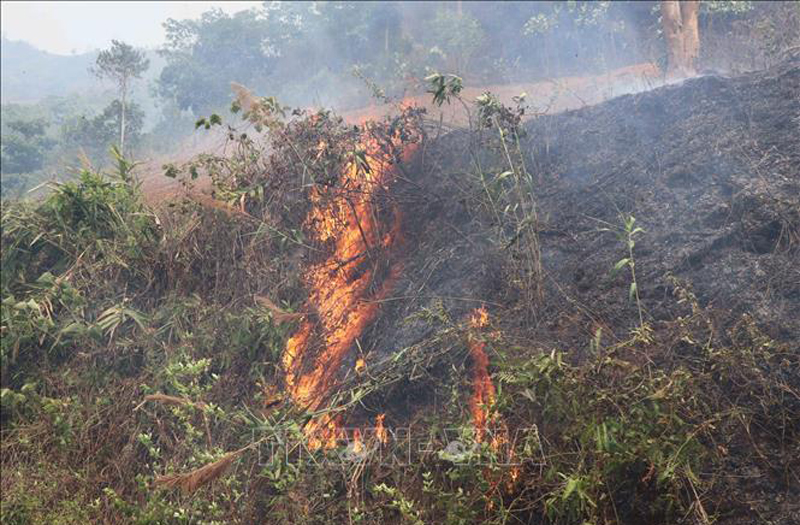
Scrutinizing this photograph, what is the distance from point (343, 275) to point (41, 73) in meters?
57.0

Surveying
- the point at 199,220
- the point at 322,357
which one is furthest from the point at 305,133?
the point at 322,357

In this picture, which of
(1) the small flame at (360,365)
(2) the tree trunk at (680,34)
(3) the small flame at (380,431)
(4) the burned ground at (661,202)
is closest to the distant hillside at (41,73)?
(2) the tree trunk at (680,34)

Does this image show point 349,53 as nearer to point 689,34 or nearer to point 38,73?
point 689,34

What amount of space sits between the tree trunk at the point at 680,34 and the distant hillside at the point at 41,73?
3457 centimetres

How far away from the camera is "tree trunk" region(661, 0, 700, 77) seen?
866cm

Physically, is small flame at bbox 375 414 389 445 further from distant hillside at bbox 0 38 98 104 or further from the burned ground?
distant hillside at bbox 0 38 98 104

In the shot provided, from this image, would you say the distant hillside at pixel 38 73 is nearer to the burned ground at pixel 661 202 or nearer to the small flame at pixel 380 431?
the burned ground at pixel 661 202

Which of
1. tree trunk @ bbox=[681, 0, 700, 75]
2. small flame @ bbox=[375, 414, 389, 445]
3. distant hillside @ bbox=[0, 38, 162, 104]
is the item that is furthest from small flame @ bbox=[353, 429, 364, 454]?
distant hillside @ bbox=[0, 38, 162, 104]

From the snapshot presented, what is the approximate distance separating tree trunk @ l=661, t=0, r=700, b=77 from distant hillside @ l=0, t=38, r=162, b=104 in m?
34.6

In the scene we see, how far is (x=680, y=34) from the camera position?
872cm

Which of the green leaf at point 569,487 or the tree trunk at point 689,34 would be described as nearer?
the green leaf at point 569,487

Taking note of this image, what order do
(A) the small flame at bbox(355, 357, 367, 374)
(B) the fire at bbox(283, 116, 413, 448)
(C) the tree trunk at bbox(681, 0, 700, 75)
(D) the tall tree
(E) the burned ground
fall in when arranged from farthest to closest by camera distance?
(D) the tall tree < (C) the tree trunk at bbox(681, 0, 700, 75) < (B) the fire at bbox(283, 116, 413, 448) < (A) the small flame at bbox(355, 357, 367, 374) < (E) the burned ground

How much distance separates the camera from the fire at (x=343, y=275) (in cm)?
446

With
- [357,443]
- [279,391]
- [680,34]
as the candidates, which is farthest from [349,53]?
[357,443]
